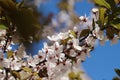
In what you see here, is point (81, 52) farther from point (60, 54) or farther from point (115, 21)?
point (115, 21)

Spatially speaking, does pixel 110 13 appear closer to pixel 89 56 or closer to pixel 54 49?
pixel 89 56

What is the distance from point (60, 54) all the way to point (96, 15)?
1.07ft

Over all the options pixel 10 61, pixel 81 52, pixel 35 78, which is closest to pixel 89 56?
pixel 81 52

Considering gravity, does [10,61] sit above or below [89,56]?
above

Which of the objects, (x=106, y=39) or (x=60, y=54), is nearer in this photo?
(x=60, y=54)

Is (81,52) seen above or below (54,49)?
below

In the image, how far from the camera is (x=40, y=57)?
169 cm

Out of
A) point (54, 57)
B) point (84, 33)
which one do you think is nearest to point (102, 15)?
point (84, 33)

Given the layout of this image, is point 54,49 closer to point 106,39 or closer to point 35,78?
point 35,78

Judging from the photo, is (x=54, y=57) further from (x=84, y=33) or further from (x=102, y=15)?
(x=102, y=15)

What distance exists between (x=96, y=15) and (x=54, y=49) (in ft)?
1.06

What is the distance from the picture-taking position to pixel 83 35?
1652mm

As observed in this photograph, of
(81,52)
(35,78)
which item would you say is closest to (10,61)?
(35,78)

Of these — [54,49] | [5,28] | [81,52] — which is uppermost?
[5,28]
